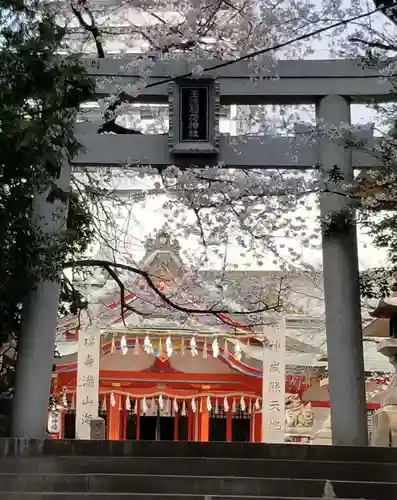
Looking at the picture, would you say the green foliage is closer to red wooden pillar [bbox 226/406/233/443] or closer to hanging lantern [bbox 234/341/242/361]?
hanging lantern [bbox 234/341/242/361]

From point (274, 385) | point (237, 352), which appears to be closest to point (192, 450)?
point (274, 385)

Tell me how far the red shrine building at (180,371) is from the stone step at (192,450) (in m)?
6.32

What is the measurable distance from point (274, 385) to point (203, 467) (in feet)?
24.7

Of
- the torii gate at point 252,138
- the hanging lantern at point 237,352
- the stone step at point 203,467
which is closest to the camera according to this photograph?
the stone step at point 203,467

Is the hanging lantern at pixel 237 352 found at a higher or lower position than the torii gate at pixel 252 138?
lower

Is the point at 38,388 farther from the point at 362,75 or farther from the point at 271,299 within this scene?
the point at 271,299

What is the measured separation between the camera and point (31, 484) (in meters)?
5.95

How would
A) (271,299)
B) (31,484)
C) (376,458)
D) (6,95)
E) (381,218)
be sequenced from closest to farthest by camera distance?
(6,95) < (31,484) < (376,458) < (381,218) < (271,299)

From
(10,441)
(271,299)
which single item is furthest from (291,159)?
(271,299)

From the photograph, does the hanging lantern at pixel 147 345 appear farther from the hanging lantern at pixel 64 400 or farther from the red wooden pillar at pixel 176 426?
the red wooden pillar at pixel 176 426

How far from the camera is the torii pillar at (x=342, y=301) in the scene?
7520 millimetres

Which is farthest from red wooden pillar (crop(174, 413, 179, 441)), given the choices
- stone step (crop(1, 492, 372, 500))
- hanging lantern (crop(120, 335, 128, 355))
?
stone step (crop(1, 492, 372, 500))

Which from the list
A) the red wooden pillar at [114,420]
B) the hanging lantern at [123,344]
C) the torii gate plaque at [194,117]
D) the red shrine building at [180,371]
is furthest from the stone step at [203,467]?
the red wooden pillar at [114,420]

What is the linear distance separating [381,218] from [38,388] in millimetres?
3930
